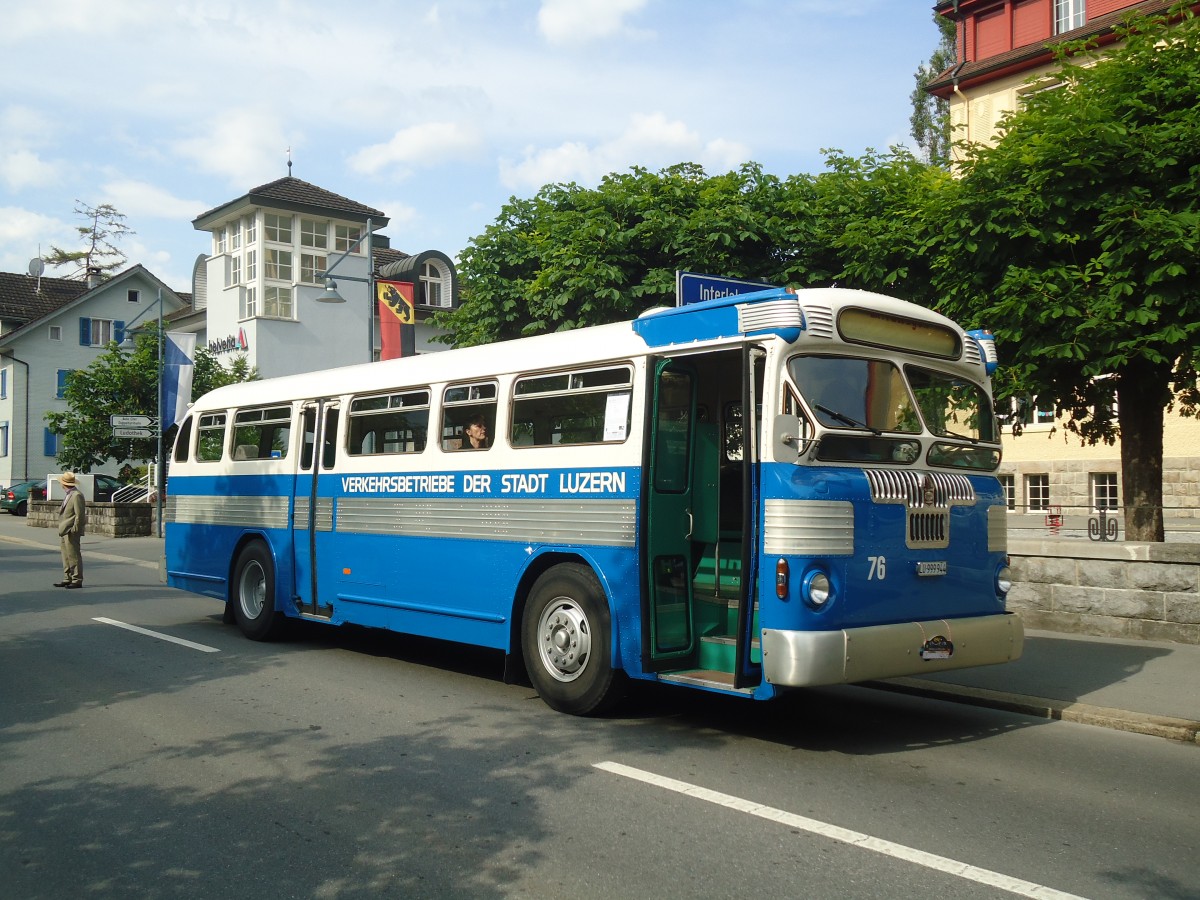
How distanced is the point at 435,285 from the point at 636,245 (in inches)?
1688

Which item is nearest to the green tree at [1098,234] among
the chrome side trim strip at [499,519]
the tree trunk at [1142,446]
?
the tree trunk at [1142,446]

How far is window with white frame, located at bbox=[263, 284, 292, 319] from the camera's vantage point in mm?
51688

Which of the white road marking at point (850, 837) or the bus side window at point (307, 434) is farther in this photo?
the bus side window at point (307, 434)

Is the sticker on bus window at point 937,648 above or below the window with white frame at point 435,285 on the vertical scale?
below

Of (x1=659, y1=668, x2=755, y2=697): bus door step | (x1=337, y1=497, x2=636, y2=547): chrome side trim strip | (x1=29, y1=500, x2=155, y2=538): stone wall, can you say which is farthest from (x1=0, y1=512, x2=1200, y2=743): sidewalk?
(x1=29, y1=500, x2=155, y2=538): stone wall

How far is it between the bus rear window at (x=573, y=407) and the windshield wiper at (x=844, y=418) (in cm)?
148

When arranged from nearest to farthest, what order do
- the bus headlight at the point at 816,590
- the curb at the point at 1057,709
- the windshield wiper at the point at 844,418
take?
the bus headlight at the point at 816,590 < the windshield wiper at the point at 844,418 < the curb at the point at 1057,709

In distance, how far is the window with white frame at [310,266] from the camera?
174ft

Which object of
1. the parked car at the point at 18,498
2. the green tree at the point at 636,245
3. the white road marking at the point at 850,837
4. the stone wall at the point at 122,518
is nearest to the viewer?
the white road marking at the point at 850,837

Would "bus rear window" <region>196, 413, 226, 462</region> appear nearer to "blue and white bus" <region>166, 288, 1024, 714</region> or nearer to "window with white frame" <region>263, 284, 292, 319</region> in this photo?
"blue and white bus" <region>166, 288, 1024, 714</region>

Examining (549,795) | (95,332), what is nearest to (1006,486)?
(549,795)

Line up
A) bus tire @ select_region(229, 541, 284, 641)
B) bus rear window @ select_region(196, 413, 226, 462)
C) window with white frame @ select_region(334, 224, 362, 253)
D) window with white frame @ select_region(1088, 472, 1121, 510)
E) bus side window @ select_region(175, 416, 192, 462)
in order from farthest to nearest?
window with white frame @ select_region(334, 224, 362, 253) → window with white frame @ select_region(1088, 472, 1121, 510) → bus side window @ select_region(175, 416, 192, 462) → bus rear window @ select_region(196, 413, 226, 462) → bus tire @ select_region(229, 541, 284, 641)

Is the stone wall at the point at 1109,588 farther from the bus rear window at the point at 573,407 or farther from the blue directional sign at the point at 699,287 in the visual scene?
the bus rear window at the point at 573,407

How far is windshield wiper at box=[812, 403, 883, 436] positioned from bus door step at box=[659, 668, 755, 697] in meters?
1.76
